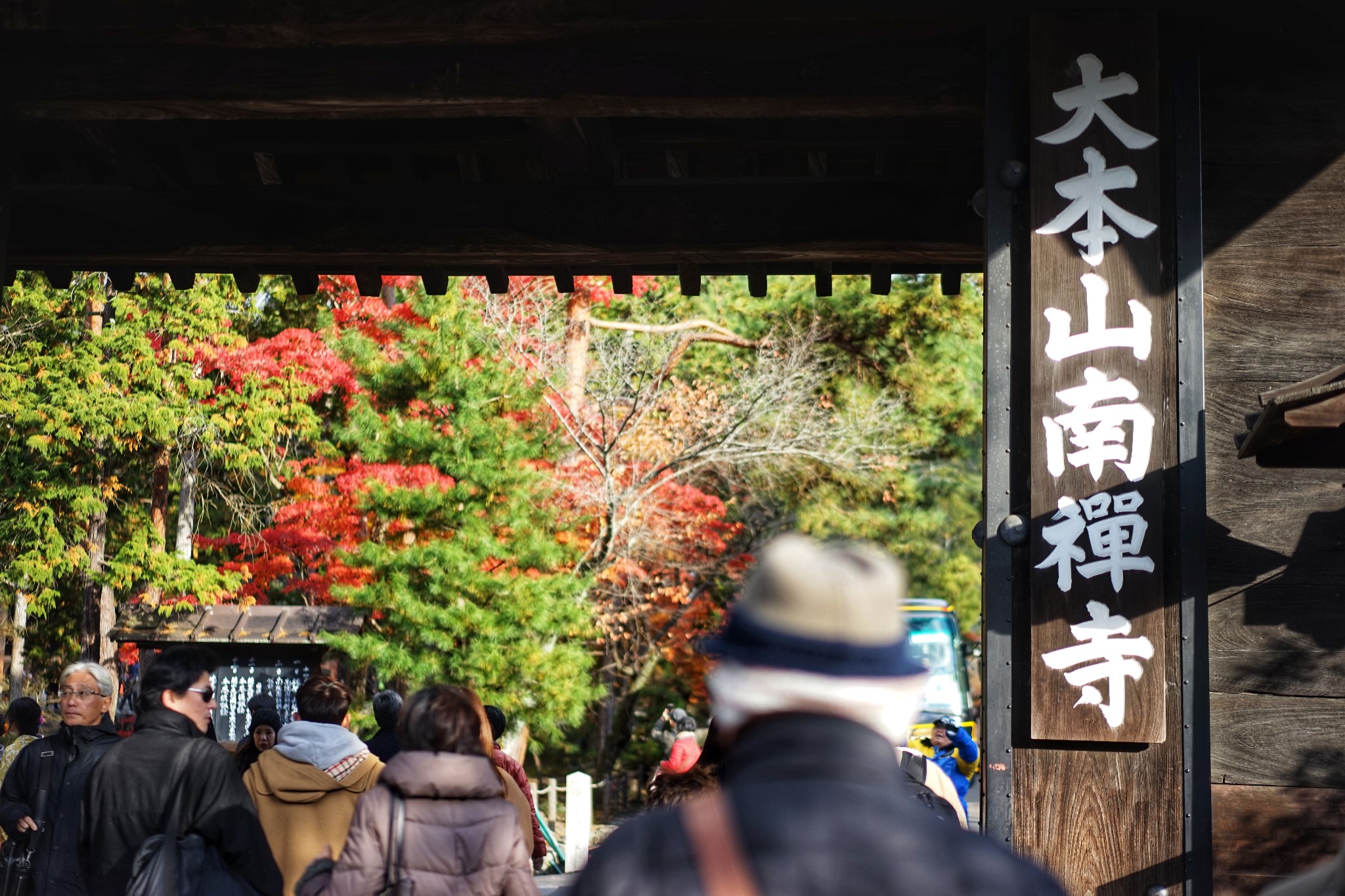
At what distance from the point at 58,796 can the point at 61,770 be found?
0.12 meters

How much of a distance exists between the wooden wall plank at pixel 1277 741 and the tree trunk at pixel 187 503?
14200 mm

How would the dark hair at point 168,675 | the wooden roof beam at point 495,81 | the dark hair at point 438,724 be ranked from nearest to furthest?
the dark hair at point 438,724
the dark hair at point 168,675
the wooden roof beam at point 495,81

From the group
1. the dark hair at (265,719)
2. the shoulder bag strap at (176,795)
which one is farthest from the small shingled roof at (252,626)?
the shoulder bag strap at (176,795)

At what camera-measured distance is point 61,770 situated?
4.68 m

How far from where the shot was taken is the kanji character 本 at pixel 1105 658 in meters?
3.65

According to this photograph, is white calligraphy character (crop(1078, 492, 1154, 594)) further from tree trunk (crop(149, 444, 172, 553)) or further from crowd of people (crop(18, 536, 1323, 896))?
tree trunk (crop(149, 444, 172, 553))

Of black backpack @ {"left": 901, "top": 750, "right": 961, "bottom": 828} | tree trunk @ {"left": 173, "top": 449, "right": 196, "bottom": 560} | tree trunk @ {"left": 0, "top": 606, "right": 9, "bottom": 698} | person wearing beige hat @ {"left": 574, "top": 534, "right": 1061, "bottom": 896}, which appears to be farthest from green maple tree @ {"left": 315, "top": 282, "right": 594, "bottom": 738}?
person wearing beige hat @ {"left": 574, "top": 534, "right": 1061, "bottom": 896}

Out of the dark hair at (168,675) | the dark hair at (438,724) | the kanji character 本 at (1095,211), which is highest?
the kanji character 本 at (1095,211)

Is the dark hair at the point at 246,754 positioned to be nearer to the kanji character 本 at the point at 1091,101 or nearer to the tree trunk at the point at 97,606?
the kanji character 本 at the point at 1091,101

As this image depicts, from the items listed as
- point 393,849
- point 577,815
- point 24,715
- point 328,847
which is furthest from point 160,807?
point 577,815

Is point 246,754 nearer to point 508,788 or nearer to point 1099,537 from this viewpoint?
point 508,788

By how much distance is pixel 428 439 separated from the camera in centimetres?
1188

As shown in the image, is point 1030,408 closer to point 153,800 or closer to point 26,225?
point 153,800

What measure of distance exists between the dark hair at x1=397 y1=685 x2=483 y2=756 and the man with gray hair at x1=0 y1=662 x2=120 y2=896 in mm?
1671
